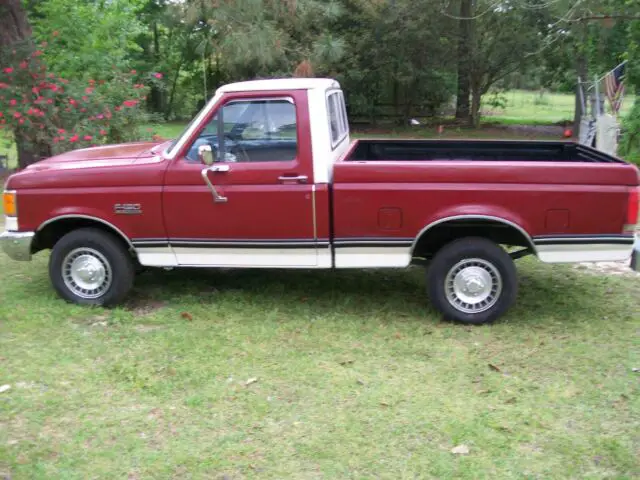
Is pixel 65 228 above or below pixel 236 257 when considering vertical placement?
above

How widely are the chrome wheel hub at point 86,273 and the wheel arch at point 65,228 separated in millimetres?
243

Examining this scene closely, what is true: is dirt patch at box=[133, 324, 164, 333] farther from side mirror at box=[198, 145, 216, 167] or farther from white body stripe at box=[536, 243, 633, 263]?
white body stripe at box=[536, 243, 633, 263]

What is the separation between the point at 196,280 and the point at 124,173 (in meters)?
1.57

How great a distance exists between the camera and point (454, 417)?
13.2 ft

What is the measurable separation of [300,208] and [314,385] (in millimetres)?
1542

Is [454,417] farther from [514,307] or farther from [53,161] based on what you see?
[53,161]

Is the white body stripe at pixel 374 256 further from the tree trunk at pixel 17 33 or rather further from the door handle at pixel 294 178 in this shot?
the tree trunk at pixel 17 33

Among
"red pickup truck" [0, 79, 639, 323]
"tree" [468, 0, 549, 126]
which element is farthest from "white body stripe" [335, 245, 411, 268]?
"tree" [468, 0, 549, 126]

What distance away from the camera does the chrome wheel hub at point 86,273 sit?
19.0ft

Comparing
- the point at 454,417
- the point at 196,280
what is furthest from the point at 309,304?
the point at 454,417

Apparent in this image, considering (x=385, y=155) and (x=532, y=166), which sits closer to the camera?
(x=532, y=166)

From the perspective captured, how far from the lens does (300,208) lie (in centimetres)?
537

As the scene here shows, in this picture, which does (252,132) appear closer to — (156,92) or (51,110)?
(51,110)

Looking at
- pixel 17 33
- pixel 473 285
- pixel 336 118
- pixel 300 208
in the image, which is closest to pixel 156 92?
pixel 17 33
